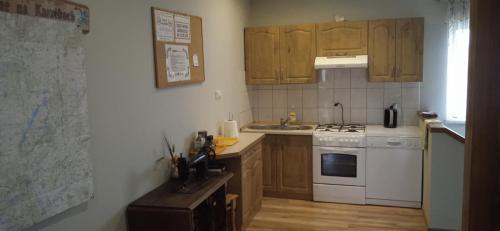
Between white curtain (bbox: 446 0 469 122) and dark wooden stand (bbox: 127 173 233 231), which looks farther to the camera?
white curtain (bbox: 446 0 469 122)

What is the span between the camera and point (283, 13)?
526 centimetres

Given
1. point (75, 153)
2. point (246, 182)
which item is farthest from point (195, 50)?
point (75, 153)

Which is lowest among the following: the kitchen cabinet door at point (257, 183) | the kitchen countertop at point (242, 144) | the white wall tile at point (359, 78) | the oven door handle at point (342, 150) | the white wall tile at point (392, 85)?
the kitchen cabinet door at point (257, 183)

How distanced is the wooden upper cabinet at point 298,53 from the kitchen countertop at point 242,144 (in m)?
0.87

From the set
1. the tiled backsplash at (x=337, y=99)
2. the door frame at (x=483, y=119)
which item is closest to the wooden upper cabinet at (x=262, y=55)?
the tiled backsplash at (x=337, y=99)

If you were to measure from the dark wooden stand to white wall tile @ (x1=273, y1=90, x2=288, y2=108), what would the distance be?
2.33 meters

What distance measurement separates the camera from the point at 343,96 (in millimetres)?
5164

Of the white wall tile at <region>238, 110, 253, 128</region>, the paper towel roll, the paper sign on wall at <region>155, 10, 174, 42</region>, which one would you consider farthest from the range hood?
the paper sign on wall at <region>155, 10, 174, 42</region>

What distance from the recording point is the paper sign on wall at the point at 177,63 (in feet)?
10.6

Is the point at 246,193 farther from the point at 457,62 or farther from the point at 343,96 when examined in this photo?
the point at 457,62

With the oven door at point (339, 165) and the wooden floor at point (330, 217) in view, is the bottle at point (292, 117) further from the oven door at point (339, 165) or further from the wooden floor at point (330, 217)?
the wooden floor at point (330, 217)

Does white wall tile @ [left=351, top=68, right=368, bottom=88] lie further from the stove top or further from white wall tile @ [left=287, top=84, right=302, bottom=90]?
white wall tile @ [left=287, top=84, right=302, bottom=90]

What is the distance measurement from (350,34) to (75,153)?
349 centimetres

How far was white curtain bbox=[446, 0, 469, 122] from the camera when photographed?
4.27 m
